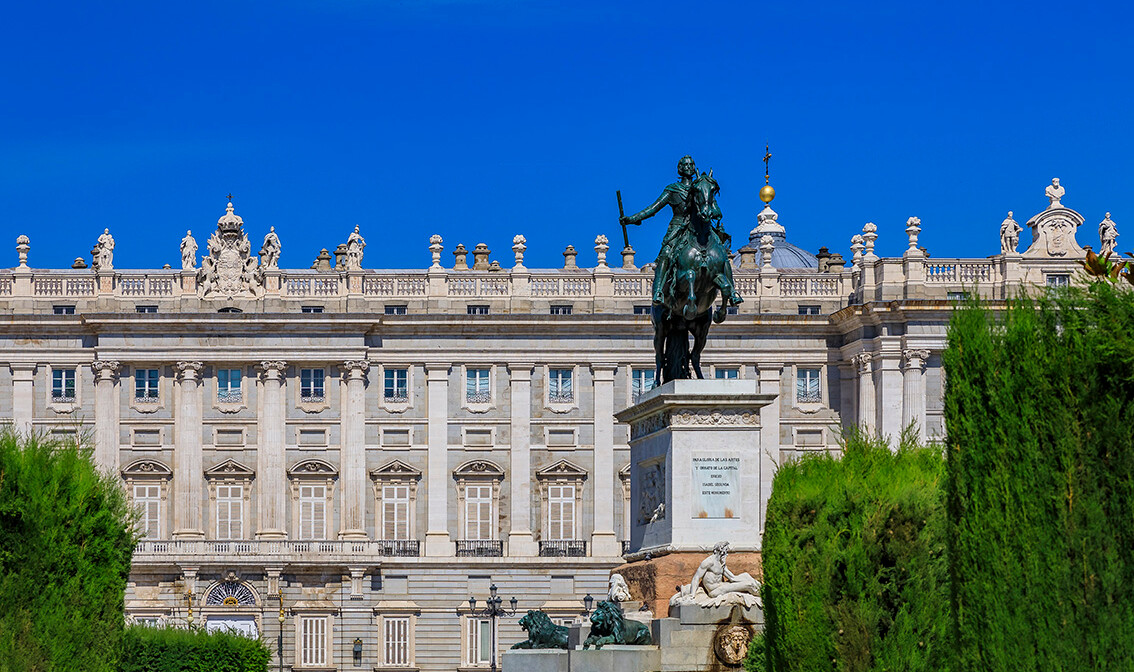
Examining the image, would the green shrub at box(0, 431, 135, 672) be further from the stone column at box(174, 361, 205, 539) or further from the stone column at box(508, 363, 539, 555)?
the stone column at box(508, 363, 539, 555)

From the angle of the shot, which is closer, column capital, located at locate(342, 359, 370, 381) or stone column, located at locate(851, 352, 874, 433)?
stone column, located at locate(851, 352, 874, 433)

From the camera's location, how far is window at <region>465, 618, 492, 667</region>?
246 ft

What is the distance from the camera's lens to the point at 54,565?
2812 cm

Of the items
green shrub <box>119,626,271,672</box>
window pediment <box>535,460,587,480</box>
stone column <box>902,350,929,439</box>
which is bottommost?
green shrub <box>119,626,271,672</box>

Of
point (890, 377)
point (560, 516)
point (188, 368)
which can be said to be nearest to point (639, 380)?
point (560, 516)

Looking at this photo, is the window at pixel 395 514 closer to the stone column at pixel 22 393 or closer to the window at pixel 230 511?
the window at pixel 230 511

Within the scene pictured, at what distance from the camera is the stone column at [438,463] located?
76.8 m

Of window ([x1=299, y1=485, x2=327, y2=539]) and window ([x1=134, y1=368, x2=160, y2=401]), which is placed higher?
window ([x1=134, y1=368, x2=160, y2=401])

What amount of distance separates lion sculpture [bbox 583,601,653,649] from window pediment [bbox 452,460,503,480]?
53.4 metres

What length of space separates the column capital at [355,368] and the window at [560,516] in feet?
27.0

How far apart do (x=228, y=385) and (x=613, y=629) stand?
54.8 m

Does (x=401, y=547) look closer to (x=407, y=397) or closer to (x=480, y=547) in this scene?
(x=480, y=547)

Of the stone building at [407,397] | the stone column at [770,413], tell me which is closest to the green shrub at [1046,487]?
the stone building at [407,397]

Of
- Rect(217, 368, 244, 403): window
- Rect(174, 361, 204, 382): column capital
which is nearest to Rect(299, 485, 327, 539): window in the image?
Rect(217, 368, 244, 403): window
